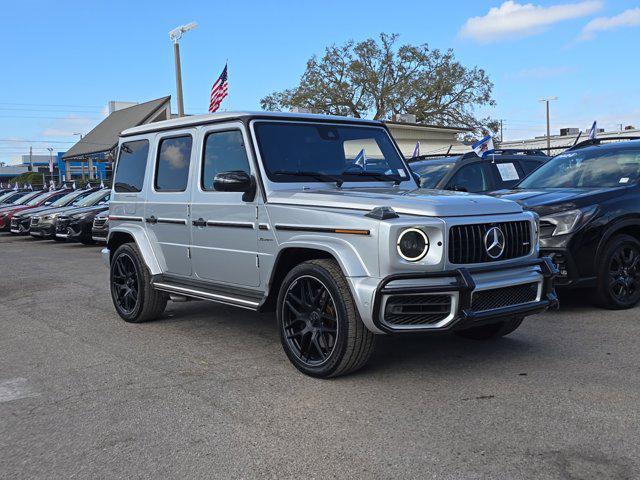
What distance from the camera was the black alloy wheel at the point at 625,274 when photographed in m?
6.55

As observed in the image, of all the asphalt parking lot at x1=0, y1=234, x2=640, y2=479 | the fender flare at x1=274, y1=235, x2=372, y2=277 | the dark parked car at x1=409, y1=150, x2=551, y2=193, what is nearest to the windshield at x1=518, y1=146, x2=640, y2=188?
the dark parked car at x1=409, y1=150, x2=551, y2=193

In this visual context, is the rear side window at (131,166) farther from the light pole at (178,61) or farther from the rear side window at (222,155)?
the light pole at (178,61)

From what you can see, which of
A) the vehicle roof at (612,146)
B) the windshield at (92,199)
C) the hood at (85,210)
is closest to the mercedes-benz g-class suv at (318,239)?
the vehicle roof at (612,146)

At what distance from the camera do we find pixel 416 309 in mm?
4145

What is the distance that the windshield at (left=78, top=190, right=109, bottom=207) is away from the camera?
18.3m

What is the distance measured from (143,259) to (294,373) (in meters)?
2.44

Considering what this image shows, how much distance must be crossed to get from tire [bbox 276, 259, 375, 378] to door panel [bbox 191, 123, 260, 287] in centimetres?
54

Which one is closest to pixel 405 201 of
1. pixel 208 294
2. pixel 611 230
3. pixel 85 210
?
pixel 208 294

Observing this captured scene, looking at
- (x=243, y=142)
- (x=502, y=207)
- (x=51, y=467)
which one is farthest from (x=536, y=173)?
(x=51, y=467)

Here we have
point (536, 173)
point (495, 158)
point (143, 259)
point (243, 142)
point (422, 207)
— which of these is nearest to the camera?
point (422, 207)

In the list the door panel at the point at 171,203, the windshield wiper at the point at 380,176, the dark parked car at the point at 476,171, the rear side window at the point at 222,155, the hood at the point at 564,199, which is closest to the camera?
the rear side window at the point at 222,155

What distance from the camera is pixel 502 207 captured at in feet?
15.3

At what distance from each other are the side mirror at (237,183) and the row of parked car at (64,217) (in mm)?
10229

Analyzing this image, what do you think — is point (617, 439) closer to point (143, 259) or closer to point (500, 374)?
point (500, 374)
